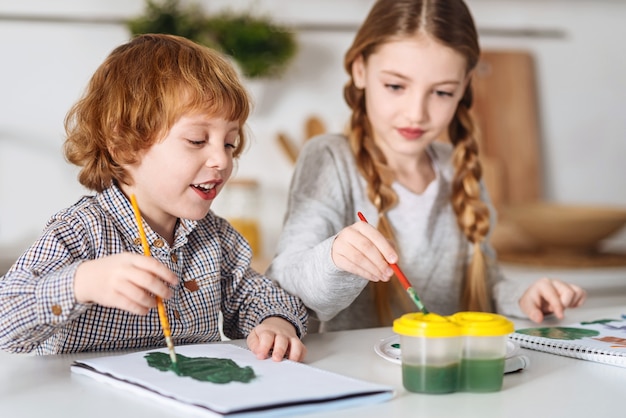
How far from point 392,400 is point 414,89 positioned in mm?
712

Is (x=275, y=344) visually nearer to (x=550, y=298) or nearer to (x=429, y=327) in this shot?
(x=429, y=327)

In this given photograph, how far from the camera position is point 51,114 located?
2.38m

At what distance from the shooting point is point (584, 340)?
1091 millimetres

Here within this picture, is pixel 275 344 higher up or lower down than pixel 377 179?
lower down

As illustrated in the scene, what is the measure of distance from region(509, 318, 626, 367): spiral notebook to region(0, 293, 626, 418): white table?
1cm

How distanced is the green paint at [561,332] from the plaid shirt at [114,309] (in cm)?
31

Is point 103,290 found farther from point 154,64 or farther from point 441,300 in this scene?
point 441,300

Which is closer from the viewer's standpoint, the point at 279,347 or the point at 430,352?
the point at 430,352

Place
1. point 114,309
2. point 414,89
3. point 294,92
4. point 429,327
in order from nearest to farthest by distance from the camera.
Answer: point 429,327 → point 114,309 → point 414,89 → point 294,92

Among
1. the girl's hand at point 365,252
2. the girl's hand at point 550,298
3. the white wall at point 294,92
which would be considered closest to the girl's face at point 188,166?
the girl's hand at point 365,252

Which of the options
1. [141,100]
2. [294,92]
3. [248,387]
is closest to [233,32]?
[294,92]

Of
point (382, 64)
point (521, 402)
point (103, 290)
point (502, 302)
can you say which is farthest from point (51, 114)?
point (521, 402)

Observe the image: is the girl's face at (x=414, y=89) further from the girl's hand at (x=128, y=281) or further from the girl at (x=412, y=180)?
the girl's hand at (x=128, y=281)

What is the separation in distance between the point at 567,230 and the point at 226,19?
1118 millimetres
